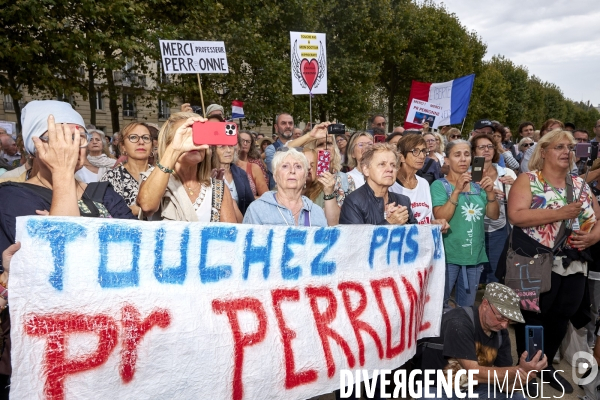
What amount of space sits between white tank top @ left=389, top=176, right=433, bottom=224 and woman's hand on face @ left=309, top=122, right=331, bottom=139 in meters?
0.78

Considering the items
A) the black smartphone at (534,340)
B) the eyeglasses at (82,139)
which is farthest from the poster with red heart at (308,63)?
the eyeglasses at (82,139)

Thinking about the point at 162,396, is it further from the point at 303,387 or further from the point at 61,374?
the point at 303,387

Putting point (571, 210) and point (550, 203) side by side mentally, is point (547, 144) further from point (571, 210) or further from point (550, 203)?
point (571, 210)

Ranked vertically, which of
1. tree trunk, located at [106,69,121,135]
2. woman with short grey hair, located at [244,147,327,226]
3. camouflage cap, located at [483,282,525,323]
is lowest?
camouflage cap, located at [483,282,525,323]

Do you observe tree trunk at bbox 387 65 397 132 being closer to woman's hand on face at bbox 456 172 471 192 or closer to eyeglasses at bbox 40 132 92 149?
woman's hand on face at bbox 456 172 471 192

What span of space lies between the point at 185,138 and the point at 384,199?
60.4 inches

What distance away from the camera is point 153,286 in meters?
2.21

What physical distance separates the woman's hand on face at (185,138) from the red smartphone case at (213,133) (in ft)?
0.14

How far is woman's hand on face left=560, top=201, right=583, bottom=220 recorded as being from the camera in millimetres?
3621

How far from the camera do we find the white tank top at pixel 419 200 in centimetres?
419

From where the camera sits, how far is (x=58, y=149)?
1.96 meters

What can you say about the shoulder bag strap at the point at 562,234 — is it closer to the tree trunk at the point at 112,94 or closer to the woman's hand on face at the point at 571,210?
the woman's hand on face at the point at 571,210

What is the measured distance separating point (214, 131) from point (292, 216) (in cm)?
90

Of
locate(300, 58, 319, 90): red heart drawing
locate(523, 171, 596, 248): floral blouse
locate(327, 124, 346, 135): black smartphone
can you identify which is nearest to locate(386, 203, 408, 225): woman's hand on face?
locate(523, 171, 596, 248): floral blouse
